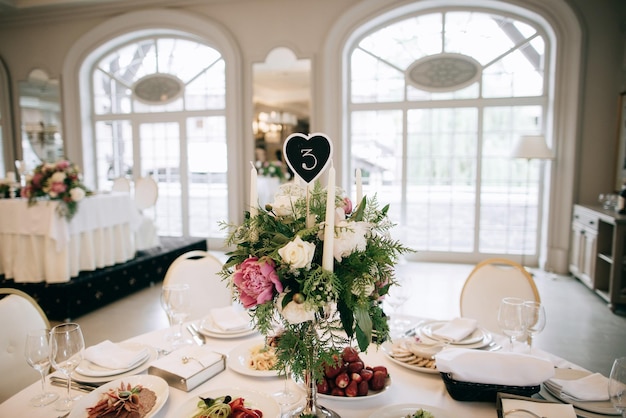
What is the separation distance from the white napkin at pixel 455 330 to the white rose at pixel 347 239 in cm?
77

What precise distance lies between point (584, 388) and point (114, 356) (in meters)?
1.59

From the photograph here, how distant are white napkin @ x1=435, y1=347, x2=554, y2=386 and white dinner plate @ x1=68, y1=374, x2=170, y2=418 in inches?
33.0

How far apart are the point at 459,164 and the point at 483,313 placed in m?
4.20

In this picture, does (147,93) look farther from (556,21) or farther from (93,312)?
(556,21)

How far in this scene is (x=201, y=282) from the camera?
246 cm

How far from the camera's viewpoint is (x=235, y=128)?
642 centimetres

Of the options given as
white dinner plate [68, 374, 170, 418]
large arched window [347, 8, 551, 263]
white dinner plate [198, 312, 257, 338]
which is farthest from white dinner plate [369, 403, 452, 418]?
large arched window [347, 8, 551, 263]

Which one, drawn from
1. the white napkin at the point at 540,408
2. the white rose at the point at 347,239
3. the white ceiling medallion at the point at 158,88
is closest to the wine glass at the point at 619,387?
the white napkin at the point at 540,408

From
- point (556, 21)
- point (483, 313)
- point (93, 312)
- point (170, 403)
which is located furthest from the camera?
point (556, 21)

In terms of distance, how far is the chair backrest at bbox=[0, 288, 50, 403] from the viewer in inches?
66.8

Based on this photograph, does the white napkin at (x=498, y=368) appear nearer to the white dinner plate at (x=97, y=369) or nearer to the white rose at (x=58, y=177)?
the white dinner plate at (x=97, y=369)

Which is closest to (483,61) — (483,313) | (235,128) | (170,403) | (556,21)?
(556,21)

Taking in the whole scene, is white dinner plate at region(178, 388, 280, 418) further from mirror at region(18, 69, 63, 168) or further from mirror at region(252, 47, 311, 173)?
mirror at region(18, 69, 63, 168)

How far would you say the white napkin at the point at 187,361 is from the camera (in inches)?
55.7
